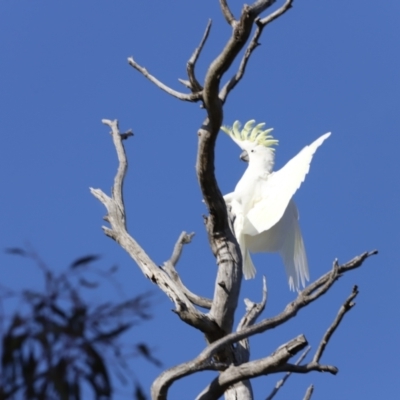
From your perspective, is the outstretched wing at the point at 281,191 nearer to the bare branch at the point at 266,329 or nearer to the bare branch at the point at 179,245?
the bare branch at the point at 179,245

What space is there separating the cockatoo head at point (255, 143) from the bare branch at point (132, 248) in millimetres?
1447

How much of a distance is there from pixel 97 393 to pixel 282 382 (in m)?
2.73

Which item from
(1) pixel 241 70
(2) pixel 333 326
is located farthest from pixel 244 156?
(2) pixel 333 326

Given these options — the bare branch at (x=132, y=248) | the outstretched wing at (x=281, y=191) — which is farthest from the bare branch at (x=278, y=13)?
the outstretched wing at (x=281, y=191)

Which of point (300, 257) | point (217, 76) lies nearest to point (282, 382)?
point (217, 76)

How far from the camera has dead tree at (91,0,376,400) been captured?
126 inches

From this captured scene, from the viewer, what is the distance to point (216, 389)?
3258mm

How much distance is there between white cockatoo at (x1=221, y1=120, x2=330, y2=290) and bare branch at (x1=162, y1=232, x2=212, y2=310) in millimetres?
836

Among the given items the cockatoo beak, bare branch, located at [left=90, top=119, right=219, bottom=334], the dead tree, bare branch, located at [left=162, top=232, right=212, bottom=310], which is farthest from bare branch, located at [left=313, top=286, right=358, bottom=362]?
the cockatoo beak

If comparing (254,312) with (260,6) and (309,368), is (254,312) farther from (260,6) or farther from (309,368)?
(260,6)

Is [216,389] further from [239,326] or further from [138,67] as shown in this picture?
[138,67]

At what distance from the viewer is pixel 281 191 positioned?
19.9 ft

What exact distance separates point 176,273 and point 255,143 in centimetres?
204

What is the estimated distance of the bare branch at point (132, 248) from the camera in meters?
4.14
